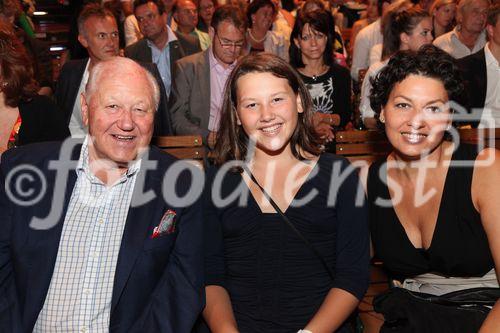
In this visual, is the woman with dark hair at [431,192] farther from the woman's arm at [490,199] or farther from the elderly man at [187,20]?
the elderly man at [187,20]

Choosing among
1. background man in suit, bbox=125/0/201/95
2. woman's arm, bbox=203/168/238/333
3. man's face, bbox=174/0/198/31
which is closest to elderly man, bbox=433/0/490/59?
background man in suit, bbox=125/0/201/95

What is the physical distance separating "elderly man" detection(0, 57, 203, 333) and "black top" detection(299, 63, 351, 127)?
117 inches

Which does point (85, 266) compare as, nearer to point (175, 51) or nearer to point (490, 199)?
point (490, 199)

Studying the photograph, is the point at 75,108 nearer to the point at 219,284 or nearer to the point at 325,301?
the point at 219,284

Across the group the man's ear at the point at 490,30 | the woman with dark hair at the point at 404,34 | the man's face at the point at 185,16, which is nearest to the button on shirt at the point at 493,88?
the man's ear at the point at 490,30

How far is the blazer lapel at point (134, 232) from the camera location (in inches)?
109

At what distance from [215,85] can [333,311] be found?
3246mm

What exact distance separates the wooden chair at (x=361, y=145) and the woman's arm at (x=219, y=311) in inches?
60.2

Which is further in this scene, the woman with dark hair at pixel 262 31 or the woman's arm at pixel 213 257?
the woman with dark hair at pixel 262 31

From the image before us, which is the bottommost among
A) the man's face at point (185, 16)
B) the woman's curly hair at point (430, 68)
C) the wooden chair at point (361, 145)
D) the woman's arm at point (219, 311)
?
the woman's arm at point (219, 311)

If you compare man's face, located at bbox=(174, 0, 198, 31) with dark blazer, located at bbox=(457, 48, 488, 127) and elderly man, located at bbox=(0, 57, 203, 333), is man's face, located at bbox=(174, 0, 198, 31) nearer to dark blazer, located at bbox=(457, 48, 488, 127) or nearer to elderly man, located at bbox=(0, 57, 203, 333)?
dark blazer, located at bbox=(457, 48, 488, 127)

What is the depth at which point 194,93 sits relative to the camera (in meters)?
5.81

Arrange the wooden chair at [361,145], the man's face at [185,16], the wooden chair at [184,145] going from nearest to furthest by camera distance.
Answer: the wooden chair at [184,145], the wooden chair at [361,145], the man's face at [185,16]

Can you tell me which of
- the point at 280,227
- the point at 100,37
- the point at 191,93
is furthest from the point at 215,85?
the point at 280,227
